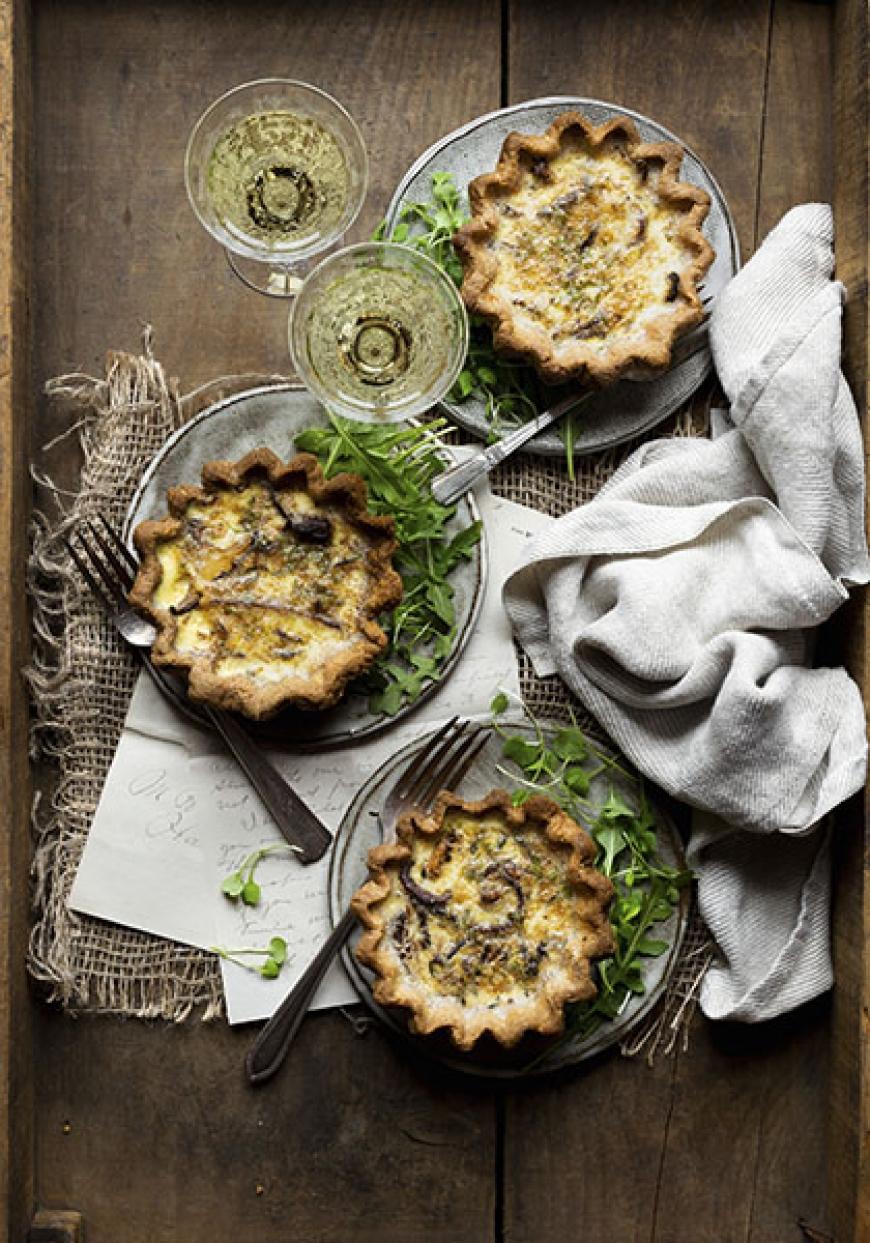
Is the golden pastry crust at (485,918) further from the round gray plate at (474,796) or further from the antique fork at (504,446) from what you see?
the antique fork at (504,446)

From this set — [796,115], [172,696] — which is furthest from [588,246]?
[172,696]

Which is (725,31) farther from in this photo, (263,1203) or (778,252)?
(263,1203)

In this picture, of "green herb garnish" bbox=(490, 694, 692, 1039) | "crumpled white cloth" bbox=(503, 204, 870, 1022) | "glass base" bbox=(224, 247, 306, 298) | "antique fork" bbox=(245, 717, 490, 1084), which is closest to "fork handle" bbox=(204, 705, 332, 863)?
"antique fork" bbox=(245, 717, 490, 1084)

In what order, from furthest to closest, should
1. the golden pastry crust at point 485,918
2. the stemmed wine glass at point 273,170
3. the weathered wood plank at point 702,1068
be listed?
the weathered wood plank at point 702,1068 < the stemmed wine glass at point 273,170 < the golden pastry crust at point 485,918

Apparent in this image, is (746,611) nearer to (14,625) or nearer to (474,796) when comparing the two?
(474,796)

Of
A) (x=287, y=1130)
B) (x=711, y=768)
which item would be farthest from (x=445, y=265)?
(x=287, y=1130)

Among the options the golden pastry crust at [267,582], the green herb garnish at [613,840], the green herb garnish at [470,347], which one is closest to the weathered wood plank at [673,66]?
the green herb garnish at [470,347]
